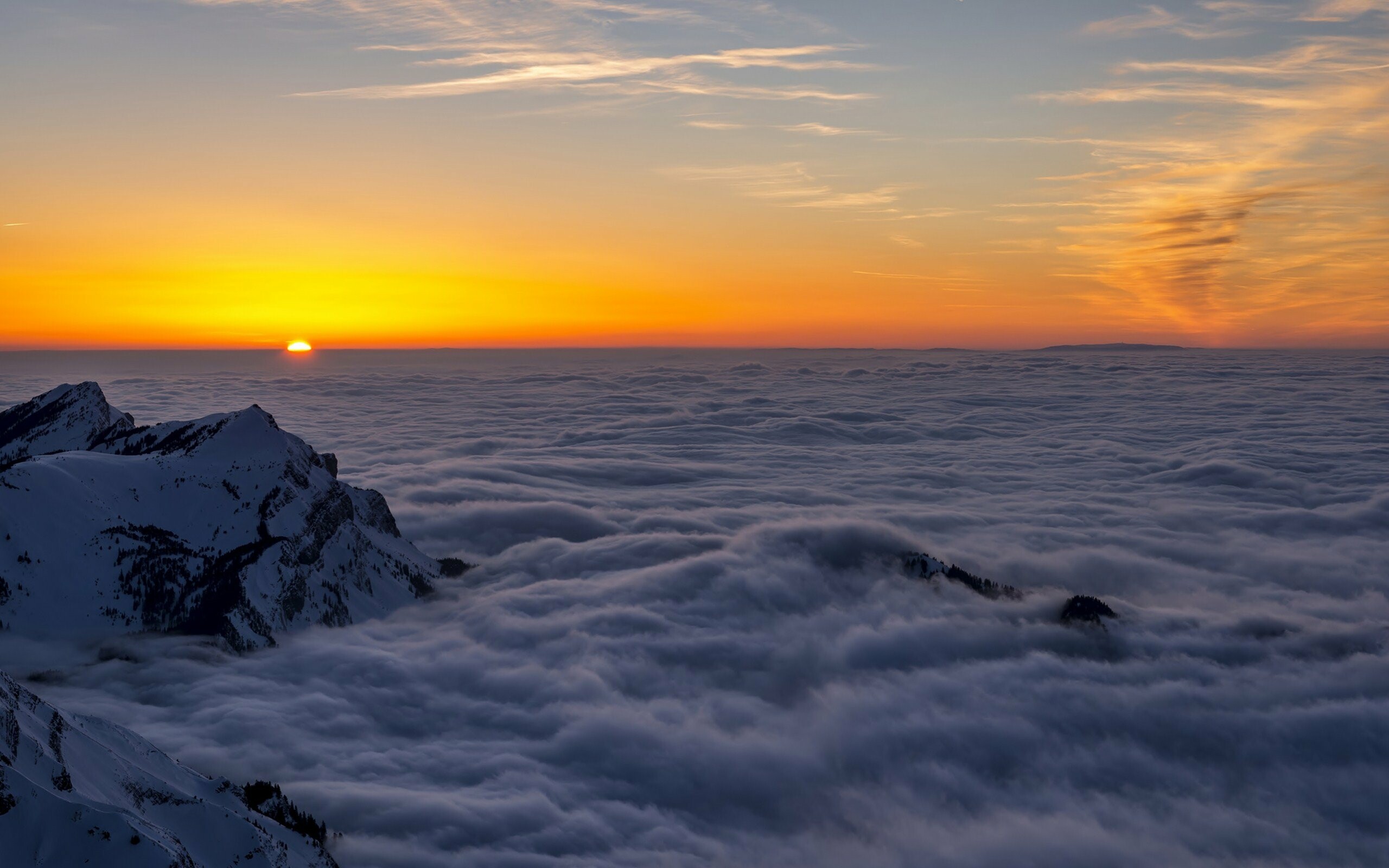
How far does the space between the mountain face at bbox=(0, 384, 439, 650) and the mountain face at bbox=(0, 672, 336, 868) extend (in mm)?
12194

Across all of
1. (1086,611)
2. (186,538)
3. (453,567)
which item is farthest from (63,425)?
(1086,611)

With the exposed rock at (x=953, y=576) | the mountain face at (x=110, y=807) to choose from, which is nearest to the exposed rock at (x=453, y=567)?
the exposed rock at (x=953, y=576)

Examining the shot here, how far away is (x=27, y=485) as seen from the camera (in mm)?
Answer: 19578

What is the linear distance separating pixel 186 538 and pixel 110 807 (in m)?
16.0

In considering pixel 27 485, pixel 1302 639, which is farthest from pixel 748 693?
pixel 1302 639

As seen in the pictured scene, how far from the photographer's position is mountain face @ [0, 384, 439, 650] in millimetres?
19953

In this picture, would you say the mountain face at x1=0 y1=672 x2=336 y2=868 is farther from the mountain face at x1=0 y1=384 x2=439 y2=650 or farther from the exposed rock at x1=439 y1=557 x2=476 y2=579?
the exposed rock at x1=439 y1=557 x2=476 y2=579

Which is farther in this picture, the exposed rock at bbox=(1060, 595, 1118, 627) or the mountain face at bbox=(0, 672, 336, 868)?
the exposed rock at bbox=(1060, 595, 1118, 627)

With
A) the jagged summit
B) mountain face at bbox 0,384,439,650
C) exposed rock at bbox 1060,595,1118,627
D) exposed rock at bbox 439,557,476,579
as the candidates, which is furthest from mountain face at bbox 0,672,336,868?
exposed rock at bbox 1060,595,1118,627

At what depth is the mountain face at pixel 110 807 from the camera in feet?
23.2

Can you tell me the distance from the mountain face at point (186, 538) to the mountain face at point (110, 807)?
480 inches

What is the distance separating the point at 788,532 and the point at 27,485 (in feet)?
101

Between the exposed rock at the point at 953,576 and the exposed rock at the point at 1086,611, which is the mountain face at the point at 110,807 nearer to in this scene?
the exposed rock at the point at 1086,611

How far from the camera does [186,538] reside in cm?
2136
